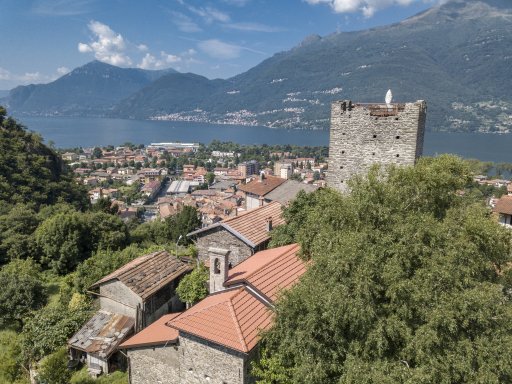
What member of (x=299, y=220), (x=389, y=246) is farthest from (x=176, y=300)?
(x=389, y=246)

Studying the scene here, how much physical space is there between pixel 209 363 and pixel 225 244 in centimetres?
781

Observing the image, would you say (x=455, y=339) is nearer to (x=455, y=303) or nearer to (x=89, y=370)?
(x=455, y=303)

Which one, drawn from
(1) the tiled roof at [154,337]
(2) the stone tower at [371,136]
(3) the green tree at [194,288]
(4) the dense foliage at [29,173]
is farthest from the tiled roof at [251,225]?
(4) the dense foliage at [29,173]

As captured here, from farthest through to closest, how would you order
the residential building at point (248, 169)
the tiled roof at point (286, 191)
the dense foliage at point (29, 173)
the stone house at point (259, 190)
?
the residential building at point (248, 169) < the dense foliage at point (29, 173) < the stone house at point (259, 190) < the tiled roof at point (286, 191)

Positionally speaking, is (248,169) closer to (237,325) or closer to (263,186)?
(263,186)

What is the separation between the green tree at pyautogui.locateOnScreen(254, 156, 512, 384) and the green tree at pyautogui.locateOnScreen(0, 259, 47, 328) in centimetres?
1366

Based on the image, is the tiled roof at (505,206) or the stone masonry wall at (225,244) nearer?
the stone masonry wall at (225,244)

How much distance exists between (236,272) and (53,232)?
1754 cm

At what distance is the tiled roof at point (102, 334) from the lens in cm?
1424

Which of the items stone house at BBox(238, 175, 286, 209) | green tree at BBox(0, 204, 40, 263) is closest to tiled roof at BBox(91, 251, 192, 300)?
green tree at BBox(0, 204, 40, 263)

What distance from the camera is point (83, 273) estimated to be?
19.3 m

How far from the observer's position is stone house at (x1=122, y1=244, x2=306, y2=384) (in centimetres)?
1026

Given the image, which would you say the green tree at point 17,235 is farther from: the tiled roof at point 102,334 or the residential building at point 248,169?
the residential building at point 248,169

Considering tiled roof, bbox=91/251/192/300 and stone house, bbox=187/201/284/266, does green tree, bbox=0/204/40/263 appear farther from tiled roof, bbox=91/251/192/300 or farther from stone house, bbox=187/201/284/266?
stone house, bbox=187/201/284/266
